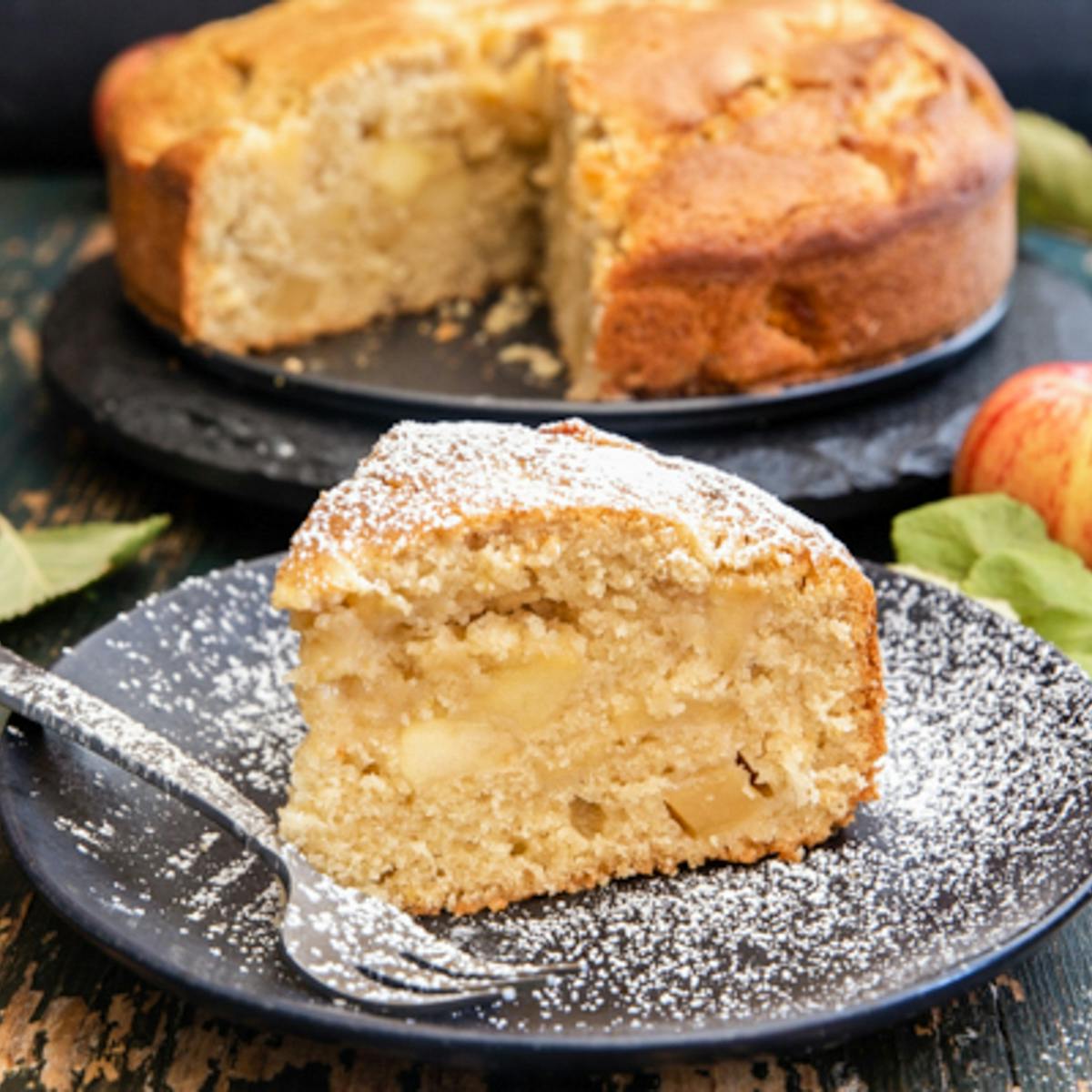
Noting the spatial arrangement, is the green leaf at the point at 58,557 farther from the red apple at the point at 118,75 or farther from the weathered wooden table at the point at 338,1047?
the red apple at the point at 118,75

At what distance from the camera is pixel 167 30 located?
5809 millimetres

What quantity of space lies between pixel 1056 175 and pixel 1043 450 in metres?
1.71

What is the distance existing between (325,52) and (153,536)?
4.96 feet

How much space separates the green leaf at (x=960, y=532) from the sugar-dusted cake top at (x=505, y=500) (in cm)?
78

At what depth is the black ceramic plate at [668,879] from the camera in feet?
5.86

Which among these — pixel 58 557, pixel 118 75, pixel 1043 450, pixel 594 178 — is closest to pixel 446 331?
pixel 594 178

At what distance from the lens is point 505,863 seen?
7.28 feet

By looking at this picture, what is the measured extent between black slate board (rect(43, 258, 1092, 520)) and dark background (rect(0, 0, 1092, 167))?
80.6 inches

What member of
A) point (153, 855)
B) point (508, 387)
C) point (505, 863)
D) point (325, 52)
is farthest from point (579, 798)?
point (325, 52)

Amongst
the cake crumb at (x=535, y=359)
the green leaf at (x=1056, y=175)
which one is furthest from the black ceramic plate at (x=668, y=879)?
the green leaf at (x=1056, y=175)

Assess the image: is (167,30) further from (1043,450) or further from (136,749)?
(136,749)

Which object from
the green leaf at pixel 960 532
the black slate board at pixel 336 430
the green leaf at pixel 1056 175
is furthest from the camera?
the green leaf at pixel 1056 175

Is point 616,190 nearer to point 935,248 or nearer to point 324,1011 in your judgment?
point 935,248

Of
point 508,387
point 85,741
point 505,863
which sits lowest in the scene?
point 508,387
